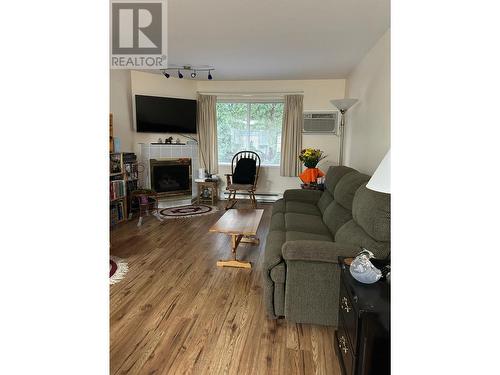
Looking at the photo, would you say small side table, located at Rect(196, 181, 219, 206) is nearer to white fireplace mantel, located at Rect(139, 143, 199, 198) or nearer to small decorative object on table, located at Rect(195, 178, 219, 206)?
small decorative object on table, located at Rect(195, 178, 219, 206)

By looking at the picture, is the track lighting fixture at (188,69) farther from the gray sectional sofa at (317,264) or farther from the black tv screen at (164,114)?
the gray sectional sofa at (317,264)

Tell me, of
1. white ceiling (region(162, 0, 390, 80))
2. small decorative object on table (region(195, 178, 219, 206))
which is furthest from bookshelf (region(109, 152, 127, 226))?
white ceiling (region(162, 0, 390, 80))

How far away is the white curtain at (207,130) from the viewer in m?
6.05

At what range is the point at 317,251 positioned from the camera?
A: 6.19 feet

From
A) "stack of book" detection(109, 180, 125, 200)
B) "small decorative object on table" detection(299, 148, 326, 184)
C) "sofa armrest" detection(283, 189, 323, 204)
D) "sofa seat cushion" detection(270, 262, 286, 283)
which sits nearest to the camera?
"sofa seat cushion" detection(270, 262, 286, 283)

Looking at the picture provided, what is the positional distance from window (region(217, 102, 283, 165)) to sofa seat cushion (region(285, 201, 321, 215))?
2.35 metres

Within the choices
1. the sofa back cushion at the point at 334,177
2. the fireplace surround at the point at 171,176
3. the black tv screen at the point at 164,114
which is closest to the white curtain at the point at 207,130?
the black tv screen at the point at 164,114

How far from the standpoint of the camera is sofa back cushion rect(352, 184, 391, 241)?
185 centimetres

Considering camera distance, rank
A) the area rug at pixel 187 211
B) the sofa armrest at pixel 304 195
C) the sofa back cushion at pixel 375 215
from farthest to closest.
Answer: the area rug at pixel 187 211
the sofa armrest at pixel 304 195
the sofa back cushion at pixel 375 215

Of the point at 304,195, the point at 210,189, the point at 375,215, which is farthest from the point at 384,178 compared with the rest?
the point at 210,189

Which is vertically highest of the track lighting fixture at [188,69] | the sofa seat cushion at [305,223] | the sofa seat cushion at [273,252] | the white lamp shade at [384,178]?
the track lighting fixture at [188,69]
